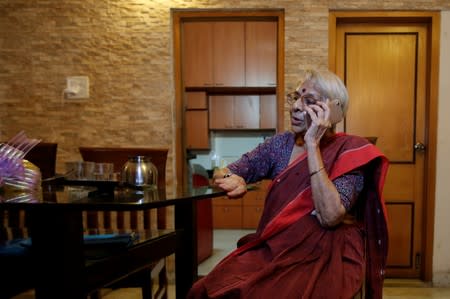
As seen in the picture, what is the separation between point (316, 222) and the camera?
1.20 meters

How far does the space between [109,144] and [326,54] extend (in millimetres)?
1709

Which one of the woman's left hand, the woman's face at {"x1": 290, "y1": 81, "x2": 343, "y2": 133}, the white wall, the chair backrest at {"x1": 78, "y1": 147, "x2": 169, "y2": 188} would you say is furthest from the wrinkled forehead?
the white wall

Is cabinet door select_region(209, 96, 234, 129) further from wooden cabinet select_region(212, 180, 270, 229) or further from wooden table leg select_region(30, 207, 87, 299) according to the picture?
wooden table leg select_region(30, 207, 87, 299)

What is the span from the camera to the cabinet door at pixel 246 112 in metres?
4.29

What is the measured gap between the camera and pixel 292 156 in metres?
1.41

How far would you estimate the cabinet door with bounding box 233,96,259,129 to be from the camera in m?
4.29

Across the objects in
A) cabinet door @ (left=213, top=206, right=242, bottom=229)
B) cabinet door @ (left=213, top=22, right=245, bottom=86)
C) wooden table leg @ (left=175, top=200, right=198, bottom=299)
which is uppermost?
cabinet door @ (left=213, top=22, right=245, bottom=86)

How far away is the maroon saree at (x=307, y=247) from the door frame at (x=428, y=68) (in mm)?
1482

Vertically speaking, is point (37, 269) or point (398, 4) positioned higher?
point (398, 4)

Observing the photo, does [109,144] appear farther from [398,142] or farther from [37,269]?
[398,142]

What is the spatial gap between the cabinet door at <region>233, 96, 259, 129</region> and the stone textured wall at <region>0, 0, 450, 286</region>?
1770mm

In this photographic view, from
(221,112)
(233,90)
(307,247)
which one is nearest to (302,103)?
(307,247)

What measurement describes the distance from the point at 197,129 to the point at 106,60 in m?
1.87

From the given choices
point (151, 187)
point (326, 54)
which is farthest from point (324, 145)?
point (326, 54)
